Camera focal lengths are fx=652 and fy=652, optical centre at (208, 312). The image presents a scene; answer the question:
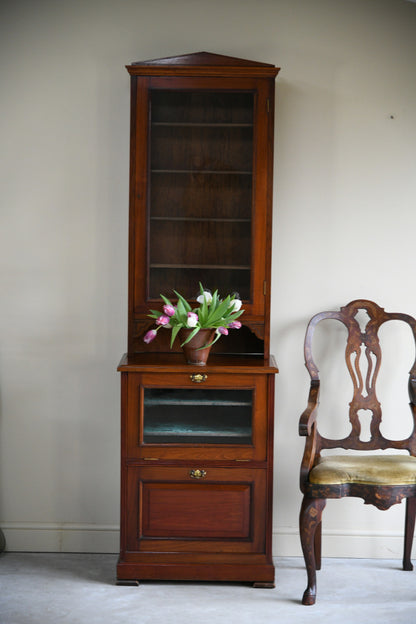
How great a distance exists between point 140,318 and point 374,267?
1165 mm

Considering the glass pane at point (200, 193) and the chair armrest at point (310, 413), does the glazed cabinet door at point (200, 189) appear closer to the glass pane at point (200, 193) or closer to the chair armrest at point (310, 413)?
the glass pane at point (200, 193)

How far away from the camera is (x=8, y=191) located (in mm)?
3139

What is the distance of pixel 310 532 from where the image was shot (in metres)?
2.65

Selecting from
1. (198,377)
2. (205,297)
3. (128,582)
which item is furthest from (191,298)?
(128,582)

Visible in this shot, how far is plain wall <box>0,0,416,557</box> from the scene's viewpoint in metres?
3.10

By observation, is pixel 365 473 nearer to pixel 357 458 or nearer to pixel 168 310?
pixel 357 458

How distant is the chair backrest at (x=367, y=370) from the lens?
2975 millimetres

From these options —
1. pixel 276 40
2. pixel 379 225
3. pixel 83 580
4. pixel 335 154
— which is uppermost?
pixel 276 40

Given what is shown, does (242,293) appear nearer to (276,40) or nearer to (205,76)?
(205,76)

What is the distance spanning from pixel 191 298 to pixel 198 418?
1.78 ft

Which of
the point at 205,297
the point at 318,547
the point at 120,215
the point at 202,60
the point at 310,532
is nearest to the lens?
the point at 310,532

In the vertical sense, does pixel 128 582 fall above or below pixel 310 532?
below

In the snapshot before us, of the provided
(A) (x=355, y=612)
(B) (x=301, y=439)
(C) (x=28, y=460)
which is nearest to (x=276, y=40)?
(B) (x=301, y=439)

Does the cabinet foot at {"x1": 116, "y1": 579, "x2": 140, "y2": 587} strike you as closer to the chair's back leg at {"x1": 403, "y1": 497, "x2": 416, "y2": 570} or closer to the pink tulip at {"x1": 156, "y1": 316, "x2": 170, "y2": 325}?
the pink tulip at {"x1": 156, "y1": 316, "x2": 170, "y2": 325}
